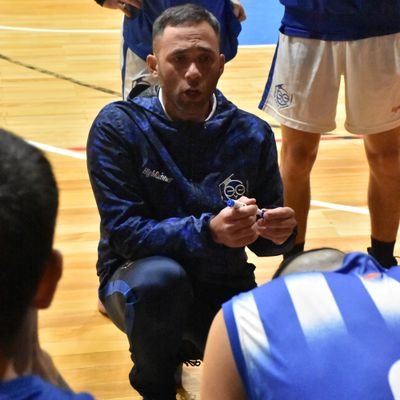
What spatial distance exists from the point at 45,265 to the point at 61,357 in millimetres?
1408

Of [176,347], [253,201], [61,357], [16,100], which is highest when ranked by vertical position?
[253,201]

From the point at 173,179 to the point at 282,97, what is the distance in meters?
0.74

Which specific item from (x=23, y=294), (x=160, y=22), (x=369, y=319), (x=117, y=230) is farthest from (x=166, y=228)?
(x=23, y=294)

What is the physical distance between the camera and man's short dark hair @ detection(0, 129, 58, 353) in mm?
904

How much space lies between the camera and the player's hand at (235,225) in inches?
72.2

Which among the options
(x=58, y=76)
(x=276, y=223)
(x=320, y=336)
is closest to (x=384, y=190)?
(x=276, y=223)

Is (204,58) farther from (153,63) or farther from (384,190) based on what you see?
(384,190)

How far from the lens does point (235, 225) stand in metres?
1.84

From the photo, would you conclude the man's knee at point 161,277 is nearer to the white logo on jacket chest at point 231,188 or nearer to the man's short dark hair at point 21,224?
the white logo on jacket chest at point 231,188

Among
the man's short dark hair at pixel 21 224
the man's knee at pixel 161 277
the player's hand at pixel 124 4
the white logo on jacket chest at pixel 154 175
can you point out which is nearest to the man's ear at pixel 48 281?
the man's short dark hair at pixel 21 224

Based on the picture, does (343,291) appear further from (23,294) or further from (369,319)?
(23,294)

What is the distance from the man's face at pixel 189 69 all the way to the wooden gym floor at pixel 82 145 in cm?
73

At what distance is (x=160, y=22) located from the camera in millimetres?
2064

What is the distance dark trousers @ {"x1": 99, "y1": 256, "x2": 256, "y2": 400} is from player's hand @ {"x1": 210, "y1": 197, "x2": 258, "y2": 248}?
117 millimetres
